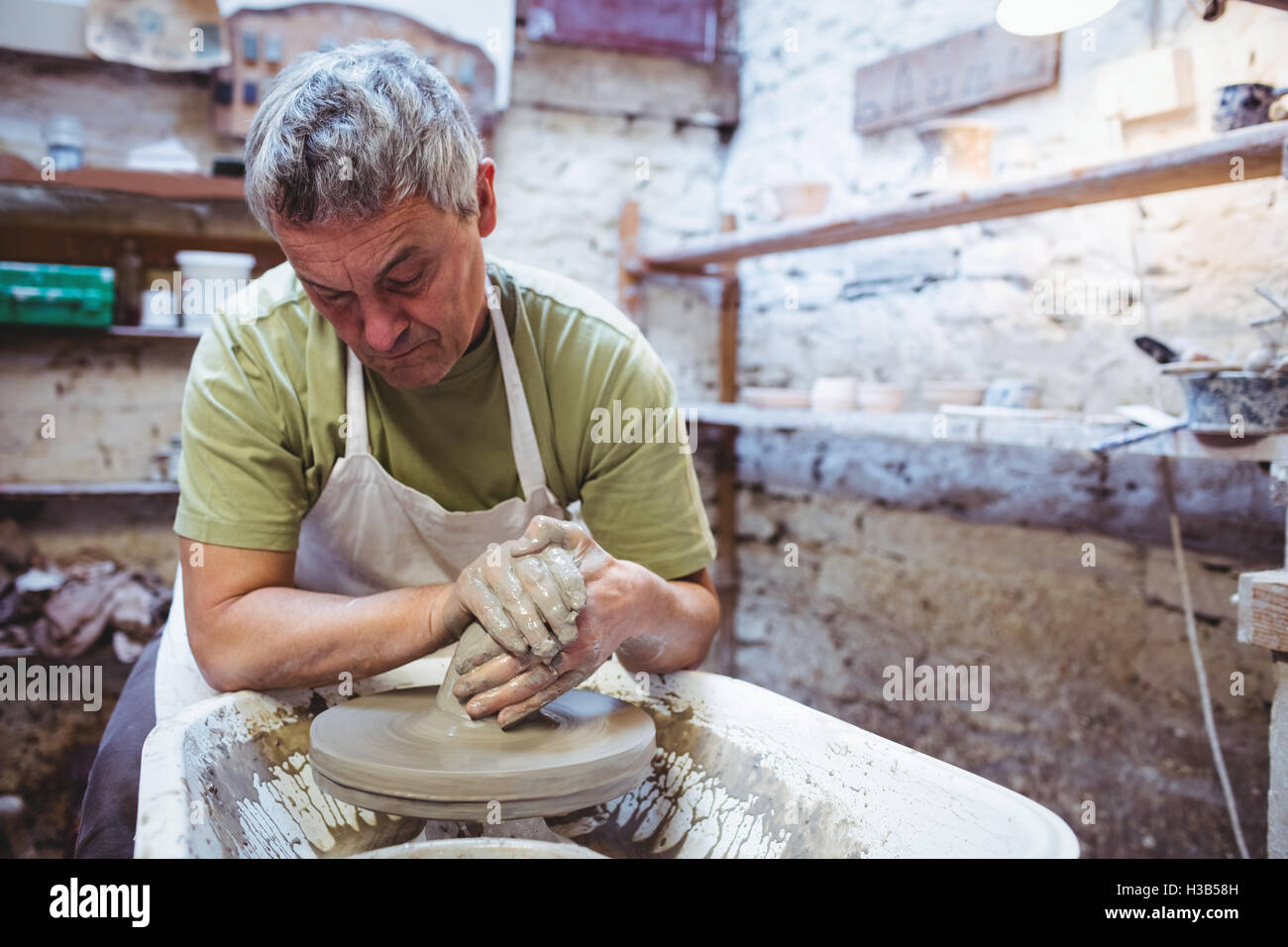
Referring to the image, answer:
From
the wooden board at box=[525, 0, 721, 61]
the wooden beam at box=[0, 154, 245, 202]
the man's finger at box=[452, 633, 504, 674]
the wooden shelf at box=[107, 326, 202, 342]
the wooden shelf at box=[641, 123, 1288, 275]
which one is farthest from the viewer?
the wooden board at box=[525, 0, 721, 61]

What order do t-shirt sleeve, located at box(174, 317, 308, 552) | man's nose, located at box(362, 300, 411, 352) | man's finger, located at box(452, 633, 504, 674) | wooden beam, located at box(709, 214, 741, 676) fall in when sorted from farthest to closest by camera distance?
wooden beam, located at box(709, 214, 741, 676)
t-shirt sleeve, located at box(174, 317, 308, 552)
man's nose, located at box(362, 300, 411, 352)
man's finger, located at box(452, 633, 504, 674)

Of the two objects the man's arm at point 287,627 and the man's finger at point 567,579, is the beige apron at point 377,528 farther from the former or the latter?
the man's finger at point 567,579

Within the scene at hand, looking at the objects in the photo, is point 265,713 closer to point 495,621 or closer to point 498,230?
point 495,621

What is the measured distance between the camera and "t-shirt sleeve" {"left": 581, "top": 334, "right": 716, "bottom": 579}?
1.75m

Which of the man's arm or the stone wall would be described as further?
the stone wall

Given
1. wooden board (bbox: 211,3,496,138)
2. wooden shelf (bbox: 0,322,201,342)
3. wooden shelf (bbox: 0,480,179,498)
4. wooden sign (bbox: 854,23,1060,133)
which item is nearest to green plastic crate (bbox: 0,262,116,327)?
wooden shelf (bbox: 0,322,201,342)

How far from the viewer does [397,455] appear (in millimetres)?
1749

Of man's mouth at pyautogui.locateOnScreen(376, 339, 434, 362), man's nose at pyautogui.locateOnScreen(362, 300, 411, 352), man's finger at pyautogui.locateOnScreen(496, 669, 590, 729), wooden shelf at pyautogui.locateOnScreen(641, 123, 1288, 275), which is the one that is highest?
wooden shelf at pyautogui.locateOnScreen(641, 123, 1288, 275)

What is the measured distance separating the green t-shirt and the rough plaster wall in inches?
66.6

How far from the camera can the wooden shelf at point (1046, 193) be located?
84.4 inches

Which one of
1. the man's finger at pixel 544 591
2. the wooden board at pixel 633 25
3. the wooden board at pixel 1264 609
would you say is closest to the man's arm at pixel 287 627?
the man's finger at pixel 544 591

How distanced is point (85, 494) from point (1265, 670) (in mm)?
3891

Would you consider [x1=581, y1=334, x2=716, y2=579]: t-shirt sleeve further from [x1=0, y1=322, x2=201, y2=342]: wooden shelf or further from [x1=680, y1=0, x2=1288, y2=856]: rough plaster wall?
[x1=0, y1=322, x2=201, y2=342]: wooden shelf
